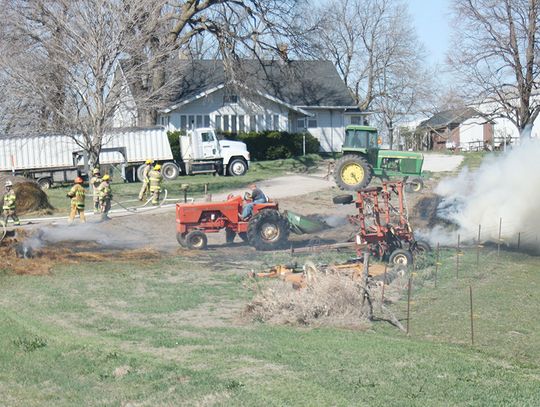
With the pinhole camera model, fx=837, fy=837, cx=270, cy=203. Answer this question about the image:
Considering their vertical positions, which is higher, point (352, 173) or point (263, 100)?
point (263, 100)

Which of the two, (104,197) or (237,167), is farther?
(237,167)

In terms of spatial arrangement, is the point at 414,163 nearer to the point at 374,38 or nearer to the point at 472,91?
the point at 472,91

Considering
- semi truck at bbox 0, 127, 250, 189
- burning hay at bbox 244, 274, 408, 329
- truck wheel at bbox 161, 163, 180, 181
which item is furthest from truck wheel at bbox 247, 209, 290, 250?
truck wheel at bbox 161, 163, 180, 181

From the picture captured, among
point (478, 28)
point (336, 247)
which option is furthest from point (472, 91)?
point (336, 247)

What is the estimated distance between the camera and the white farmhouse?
51.2 metres

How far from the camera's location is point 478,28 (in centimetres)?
4853

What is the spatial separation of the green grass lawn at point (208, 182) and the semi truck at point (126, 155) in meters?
0.76

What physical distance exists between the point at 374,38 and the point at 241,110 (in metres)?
31.4

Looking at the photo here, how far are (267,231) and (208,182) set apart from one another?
57.6ft

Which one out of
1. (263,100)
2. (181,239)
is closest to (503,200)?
(181,239)

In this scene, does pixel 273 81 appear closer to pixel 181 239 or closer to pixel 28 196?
pixel 28 196

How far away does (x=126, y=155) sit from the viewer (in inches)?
1759

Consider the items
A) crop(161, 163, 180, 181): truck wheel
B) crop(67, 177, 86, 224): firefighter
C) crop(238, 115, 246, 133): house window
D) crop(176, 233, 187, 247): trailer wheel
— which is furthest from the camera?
crop(238, 115, 246, 133): house window

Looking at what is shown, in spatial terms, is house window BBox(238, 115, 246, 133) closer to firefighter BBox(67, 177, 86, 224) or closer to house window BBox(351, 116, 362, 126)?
house window BBox(351, 116, 362, 126)
